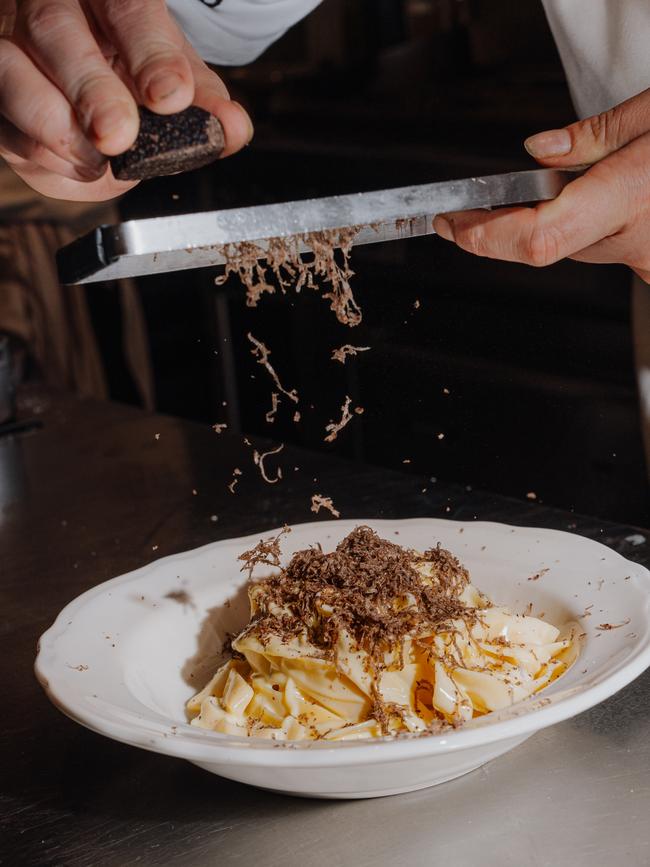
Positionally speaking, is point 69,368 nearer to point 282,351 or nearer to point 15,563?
point 282,351

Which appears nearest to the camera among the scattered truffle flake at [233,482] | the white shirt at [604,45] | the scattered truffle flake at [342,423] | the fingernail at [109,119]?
the fingernail at [109,119]

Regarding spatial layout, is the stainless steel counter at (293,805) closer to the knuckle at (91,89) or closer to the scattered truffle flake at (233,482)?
→ the scattered truffle flake at (233,482)

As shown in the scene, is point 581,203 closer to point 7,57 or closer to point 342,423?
point 342,423

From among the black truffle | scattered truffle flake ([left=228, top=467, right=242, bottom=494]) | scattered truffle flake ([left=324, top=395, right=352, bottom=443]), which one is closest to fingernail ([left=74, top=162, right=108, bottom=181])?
the black truffle

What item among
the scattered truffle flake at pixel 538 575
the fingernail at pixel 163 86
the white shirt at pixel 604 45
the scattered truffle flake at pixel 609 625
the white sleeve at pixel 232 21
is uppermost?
the white sleeve at pixel 232 21

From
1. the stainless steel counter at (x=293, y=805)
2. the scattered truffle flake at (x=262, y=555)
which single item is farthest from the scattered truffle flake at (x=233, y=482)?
the scattered truffle flake at (x=262, y=555)

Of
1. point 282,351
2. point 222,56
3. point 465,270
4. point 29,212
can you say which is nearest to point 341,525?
point 222,56
